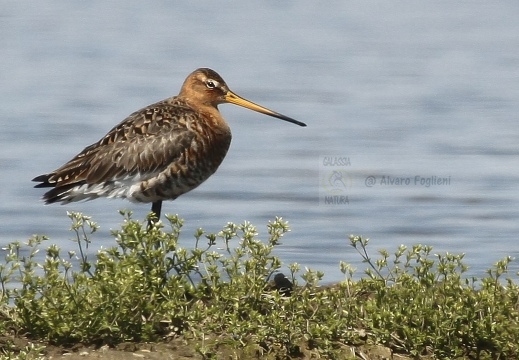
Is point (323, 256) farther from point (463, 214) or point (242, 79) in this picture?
point (242, 79)

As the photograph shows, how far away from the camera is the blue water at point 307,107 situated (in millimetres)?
11344

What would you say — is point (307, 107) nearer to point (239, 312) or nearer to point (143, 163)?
point (143, 163)

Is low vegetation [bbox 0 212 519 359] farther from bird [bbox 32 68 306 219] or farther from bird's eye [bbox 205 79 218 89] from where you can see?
bird's eye [bbox 205 79 218 89]

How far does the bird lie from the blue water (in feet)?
5.00

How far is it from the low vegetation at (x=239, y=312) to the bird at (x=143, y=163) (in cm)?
204

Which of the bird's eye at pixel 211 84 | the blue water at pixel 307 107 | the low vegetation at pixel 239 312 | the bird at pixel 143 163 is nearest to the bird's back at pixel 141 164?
the bird at pixel 143 163

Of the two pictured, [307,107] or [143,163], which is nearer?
[143,163]

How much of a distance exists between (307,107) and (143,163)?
7.27 metres

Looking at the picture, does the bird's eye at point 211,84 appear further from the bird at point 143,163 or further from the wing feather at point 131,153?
the wing feather at point 131,153

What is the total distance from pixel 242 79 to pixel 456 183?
16.6ft

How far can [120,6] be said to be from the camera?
22844 millimetres

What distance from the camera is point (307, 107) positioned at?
1578 centimetres

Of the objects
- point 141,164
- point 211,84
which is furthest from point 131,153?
point 211,84

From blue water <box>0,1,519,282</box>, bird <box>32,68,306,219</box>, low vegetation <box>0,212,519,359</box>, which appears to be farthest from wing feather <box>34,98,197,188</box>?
low vegetation <box>0,212,519,359</box>
